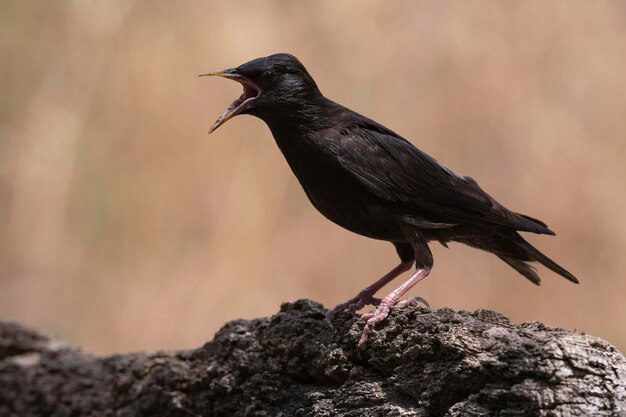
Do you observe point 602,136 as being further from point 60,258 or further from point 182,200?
point 60,258

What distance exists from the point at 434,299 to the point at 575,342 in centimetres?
450

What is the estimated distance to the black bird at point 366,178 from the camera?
3916 mm

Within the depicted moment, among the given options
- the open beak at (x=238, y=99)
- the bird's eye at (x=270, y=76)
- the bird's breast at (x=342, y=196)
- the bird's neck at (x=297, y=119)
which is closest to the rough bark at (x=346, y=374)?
the bird's breast at (x=342, y=196)

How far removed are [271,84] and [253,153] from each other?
4.02 metres

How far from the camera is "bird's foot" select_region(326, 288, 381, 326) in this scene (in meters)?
3.83

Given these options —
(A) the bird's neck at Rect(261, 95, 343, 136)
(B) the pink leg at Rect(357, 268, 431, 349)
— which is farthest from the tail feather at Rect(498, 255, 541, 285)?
(A) the bird's neck at Rect(261, 95, 343, 136)

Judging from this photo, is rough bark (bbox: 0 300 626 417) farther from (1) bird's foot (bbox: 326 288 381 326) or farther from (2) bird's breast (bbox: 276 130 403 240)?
(2) bird's breast (bbox: 276 130 403 240)

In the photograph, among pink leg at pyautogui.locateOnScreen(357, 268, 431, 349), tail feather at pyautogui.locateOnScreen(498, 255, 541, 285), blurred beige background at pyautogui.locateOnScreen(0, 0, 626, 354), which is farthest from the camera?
blurred beige background at pyautogui.locateOnScreen(0, 0, 626, 354)

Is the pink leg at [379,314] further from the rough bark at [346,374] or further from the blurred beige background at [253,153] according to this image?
the blurred beige background at [253,153]

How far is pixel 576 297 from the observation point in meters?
7.40

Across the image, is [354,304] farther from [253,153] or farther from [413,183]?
[253,153]

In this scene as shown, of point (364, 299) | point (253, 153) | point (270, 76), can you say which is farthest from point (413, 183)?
point (253, 153)

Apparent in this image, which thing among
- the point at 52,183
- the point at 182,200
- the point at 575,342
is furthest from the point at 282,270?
the point at 575,342

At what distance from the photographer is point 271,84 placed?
407cm
